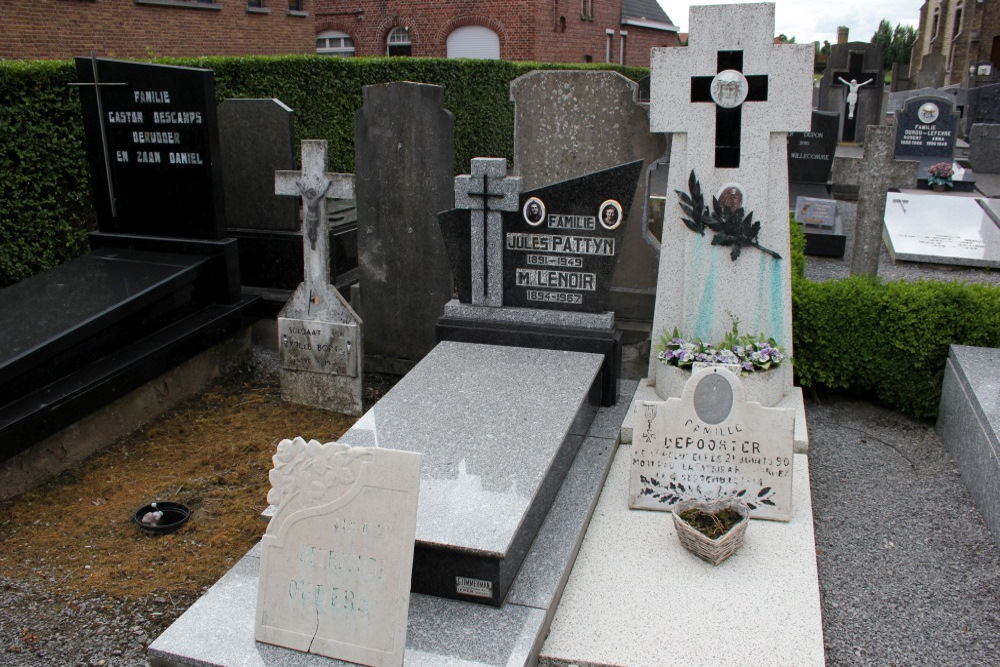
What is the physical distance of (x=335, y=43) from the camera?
24.7 meters

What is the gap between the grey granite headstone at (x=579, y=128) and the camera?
17.7 ft

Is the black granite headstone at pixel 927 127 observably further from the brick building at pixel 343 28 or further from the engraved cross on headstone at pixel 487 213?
the brick building at pixel 343 28

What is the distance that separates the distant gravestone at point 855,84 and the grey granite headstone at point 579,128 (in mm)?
12871

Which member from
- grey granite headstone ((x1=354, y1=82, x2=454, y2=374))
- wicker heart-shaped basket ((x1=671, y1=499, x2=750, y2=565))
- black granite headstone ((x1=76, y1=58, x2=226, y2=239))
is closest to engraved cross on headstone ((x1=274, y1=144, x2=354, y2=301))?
grey granite headstone ((x1=354, y1=82, x2=454, y2=374))

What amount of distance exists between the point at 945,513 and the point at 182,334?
4.55 meters

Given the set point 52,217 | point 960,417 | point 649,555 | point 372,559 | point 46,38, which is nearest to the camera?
point 372,559

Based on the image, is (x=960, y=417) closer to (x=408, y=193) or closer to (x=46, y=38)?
(x=408, y=193)

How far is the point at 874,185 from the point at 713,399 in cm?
321

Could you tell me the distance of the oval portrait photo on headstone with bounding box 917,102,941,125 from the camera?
12484 millimetres

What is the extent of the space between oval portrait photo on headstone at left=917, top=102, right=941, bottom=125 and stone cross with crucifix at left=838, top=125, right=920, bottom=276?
22.9ft

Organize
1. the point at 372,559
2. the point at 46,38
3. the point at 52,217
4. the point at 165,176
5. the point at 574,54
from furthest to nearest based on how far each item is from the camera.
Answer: the point at 574,54, the point at 46,38, the point at 52,217, the point at 165,176, the point at 372,559

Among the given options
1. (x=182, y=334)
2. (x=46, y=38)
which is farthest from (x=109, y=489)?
(x=46, y=38)

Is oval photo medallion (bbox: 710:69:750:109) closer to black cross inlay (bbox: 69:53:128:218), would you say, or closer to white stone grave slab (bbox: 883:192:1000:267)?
white stone grave slab (bbox: 883:192:1000:267)

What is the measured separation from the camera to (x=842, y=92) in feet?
54.5
